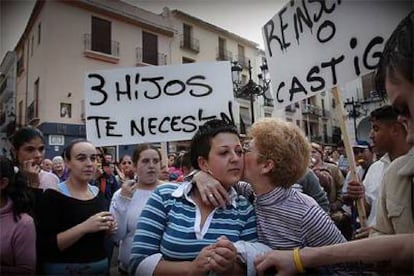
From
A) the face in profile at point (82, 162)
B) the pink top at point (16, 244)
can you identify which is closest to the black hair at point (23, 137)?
the face in profile at point (82, 162)

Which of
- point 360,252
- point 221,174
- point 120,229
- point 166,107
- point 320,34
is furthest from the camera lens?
point 166,107

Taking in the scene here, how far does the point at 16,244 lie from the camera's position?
168 cm

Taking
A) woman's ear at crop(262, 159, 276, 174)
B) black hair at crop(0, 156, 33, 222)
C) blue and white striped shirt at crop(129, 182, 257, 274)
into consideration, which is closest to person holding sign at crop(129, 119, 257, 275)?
blue and white striped shirt at crop(129, 182, 257, 274)

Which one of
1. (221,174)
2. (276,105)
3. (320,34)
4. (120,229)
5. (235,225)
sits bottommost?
(120,229)

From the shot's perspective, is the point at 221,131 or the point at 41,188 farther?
the point at 41,188

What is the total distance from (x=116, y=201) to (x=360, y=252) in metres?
1.72

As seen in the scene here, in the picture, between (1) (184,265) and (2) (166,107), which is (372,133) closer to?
(2) (166,107)

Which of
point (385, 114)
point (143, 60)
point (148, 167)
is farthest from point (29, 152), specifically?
point (143, 60)

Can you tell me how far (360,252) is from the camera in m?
1.05

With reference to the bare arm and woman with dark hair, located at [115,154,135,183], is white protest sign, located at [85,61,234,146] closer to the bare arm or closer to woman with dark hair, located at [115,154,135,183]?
the bare arm

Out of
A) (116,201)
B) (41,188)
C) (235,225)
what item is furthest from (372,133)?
(41,188)

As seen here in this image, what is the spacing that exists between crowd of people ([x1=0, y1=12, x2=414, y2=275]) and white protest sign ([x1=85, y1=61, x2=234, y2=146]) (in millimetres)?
528

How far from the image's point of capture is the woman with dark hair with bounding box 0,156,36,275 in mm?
1653

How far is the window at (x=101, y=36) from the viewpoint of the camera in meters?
6.84
